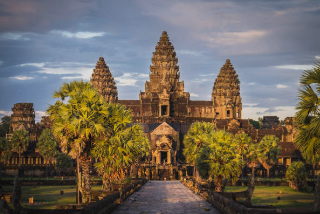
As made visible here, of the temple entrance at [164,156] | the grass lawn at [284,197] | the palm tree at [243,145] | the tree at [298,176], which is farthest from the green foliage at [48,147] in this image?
the tree at [298,176]

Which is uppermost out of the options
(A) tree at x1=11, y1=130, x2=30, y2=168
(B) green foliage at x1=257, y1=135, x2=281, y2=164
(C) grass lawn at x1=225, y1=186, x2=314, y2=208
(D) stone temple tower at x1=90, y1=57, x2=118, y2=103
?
(D) stone temple tower at x1=90, y1=57, x2=118, y2=103

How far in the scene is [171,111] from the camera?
149500 mm

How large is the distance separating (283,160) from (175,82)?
169 feet

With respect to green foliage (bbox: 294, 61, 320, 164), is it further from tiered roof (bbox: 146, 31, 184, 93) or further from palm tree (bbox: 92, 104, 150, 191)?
tiered roof (bbox: 146, 31, 184, 93)

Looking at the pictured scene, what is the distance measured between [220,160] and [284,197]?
19.3m

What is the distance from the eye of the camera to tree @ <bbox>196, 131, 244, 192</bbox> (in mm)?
47600

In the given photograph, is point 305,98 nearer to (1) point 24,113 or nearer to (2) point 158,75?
(2) point 158,75

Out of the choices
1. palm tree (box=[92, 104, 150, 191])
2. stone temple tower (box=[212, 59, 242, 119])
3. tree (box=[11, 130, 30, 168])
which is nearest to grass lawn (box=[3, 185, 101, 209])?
palm tree (box=[92, 104, 150, 191])

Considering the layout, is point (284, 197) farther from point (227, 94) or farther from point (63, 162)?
point (227, 94)

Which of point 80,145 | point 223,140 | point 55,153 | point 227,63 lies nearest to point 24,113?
point 55,153

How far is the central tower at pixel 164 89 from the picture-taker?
147250mm

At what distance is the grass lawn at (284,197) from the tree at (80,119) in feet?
84.8

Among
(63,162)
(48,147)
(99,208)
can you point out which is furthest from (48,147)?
(99,208)

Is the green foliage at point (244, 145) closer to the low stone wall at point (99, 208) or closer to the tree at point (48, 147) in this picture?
the tree at point (48, 147)
